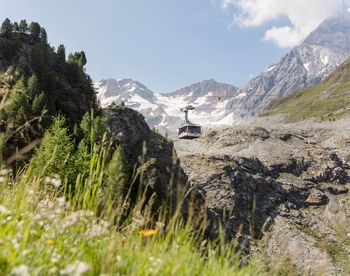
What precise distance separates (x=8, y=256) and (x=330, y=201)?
148 m

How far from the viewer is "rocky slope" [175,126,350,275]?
365 feet

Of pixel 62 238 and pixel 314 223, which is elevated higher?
pixel 62 238

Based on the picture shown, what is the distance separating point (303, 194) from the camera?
472 feet

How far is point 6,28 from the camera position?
368 ft

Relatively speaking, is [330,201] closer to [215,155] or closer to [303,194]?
[303,194]

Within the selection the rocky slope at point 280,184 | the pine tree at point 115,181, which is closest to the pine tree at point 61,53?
the rocky slope at point 280,184

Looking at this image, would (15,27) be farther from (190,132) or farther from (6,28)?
(190,132)

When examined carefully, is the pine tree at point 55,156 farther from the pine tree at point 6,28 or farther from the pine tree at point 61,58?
the pine tree at point 6,28

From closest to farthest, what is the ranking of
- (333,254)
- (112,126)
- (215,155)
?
(112,126) < (333,254) < (215,155)

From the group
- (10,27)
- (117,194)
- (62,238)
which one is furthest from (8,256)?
(10,27)

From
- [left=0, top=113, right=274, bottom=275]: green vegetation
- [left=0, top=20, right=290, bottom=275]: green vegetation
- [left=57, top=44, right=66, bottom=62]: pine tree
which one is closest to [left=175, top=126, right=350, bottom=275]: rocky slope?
[left=57, top=44, right=66, bottom=62]: pine tree

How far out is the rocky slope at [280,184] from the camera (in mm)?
111188

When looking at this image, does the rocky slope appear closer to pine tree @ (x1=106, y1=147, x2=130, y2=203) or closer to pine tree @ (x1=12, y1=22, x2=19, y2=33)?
pine tree @ (x1=12, y1=22, x2=19, y2=33)

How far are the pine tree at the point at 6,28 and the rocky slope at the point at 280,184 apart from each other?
200 feet
